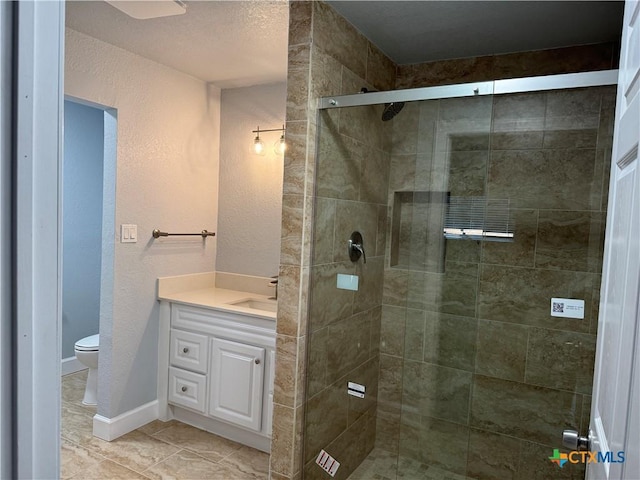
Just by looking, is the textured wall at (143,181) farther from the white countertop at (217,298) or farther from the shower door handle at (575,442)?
the shower door handle at (575,442)

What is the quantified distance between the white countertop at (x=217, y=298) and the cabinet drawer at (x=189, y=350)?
0.72 ft

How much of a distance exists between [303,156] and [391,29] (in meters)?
0.88

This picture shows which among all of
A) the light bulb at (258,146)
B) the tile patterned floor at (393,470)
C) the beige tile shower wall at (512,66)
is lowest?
the tile patterned floor at (393,470)

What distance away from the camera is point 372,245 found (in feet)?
7.66

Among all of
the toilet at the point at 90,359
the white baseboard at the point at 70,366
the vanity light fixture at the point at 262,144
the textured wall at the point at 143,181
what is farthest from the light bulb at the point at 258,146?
the white baseboard at the point at 70,366

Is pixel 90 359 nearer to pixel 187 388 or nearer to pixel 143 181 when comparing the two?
pixel 187 388

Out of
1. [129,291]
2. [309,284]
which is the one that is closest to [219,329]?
[129,291]

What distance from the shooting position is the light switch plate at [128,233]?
2.71m

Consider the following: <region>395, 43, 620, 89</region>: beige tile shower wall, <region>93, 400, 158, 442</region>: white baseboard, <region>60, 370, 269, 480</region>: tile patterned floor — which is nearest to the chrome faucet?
<region>60, 370, 269, 480</region>: tile patterned floor

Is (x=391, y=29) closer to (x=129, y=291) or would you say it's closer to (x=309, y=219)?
(x=309, y=219)

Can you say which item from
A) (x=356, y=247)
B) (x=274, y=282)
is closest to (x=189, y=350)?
(x=274, y=282)

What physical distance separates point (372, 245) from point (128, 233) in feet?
5.17

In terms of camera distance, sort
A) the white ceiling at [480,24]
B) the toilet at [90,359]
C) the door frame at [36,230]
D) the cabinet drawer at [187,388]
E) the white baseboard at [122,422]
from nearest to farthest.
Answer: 1. the door frame at [36,230]
2. the white ceiling at [480,24]
3. the white baseboard at [122,422]
4. the cabinet drawer at [187,388]
5. the toilet at [90,359]

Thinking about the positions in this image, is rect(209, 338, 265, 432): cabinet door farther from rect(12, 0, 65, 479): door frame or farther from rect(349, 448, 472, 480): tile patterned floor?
rect(12, 0, 65, 479): door frame
